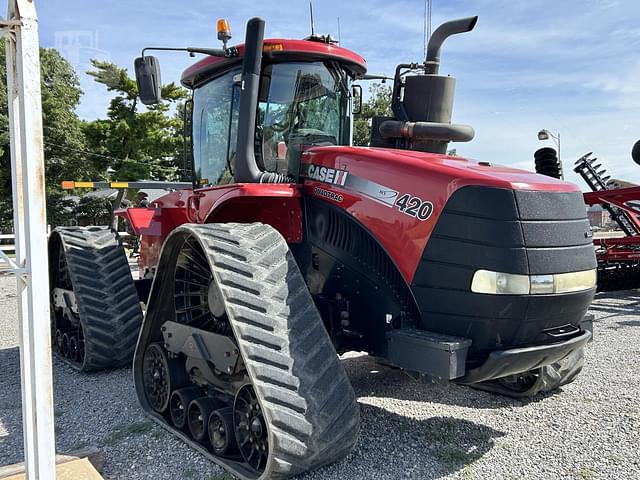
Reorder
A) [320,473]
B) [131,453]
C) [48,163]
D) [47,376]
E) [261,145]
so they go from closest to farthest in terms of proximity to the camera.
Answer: [47,376] → [320,473] → [131,453] → [261,145] → [48,163]

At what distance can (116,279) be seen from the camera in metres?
5.21

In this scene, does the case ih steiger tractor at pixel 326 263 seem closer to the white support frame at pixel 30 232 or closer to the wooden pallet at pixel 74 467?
the wooden pallet at pixel 74 467

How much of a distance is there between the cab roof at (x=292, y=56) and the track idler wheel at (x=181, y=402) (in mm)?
2325

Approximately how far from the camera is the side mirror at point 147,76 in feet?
13.6

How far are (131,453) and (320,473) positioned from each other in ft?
3.88

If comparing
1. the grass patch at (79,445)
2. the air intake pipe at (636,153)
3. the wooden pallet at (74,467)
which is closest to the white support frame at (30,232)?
the wooden pallet at (74,467)

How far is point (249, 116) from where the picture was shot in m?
3.90

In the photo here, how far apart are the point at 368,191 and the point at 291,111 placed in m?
1.04

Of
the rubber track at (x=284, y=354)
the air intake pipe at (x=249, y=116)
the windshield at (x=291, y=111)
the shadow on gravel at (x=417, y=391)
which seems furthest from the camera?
the shadow on gravel at (x=417, y=391)

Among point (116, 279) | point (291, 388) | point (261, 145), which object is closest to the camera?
point (291, 388)

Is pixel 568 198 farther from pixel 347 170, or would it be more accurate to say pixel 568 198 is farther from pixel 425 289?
pixel 347 170

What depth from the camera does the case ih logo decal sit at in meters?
3.59

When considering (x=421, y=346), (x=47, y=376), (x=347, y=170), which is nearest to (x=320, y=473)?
(x=421, y=346)

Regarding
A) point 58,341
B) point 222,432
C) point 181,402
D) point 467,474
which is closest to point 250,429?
point 222,432
